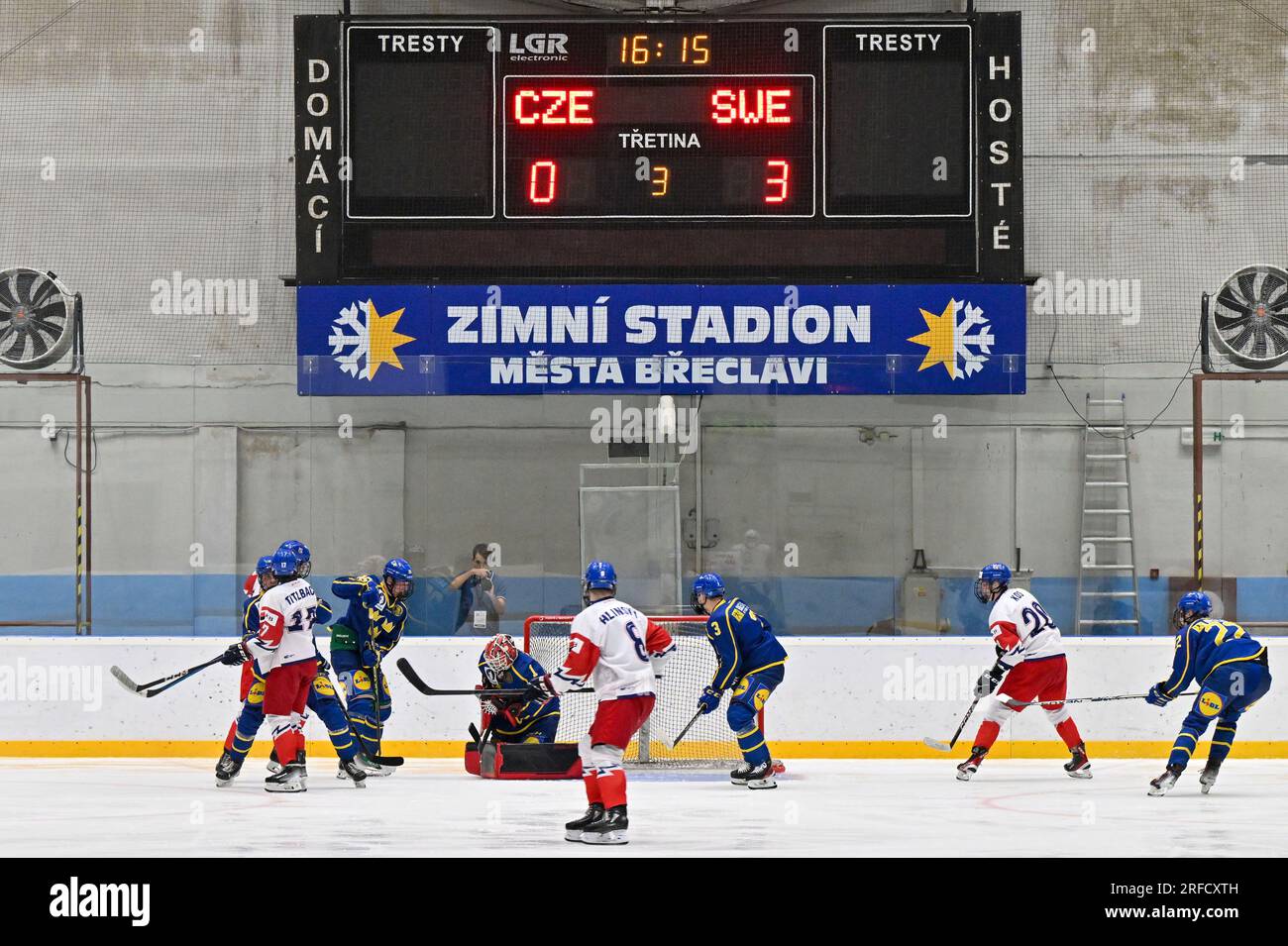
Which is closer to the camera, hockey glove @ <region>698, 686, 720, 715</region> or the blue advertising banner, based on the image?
hockey glove @ <region>698, 686, 720, 715</region>

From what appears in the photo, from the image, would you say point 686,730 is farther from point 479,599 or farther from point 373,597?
point 479,599

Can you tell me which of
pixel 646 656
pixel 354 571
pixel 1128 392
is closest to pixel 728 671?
pixel 646 656

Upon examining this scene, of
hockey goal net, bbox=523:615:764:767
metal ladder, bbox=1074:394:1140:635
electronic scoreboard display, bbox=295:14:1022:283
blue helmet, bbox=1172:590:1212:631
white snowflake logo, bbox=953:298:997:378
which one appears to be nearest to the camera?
blue helmet, bbox=1172:590:1212:631

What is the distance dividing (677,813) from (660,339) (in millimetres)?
4656

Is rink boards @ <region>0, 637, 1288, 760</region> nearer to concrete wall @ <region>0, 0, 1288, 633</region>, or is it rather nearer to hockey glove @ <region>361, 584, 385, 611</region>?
hockey glove @ <region>361, 584, 385, 611</region>

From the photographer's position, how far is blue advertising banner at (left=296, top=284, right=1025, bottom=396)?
11.5 m

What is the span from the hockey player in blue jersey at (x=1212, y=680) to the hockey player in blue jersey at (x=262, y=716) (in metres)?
3.77

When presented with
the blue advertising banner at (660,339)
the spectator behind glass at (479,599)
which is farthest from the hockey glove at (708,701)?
the blue advertising banner at (660,339)

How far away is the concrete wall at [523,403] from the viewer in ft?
44.2

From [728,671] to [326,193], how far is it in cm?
436

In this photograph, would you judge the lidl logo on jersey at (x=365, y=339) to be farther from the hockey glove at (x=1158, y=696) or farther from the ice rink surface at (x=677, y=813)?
the hockey glove at (x=1158, y=696)

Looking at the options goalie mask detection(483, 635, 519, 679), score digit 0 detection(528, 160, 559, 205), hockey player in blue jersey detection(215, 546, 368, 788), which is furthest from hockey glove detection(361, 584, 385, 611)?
score digit 0 detection(528, 160, 559, 205)

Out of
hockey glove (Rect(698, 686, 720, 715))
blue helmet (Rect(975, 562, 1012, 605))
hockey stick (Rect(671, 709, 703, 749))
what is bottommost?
hockey stick (Rect(671, 709, 703, 749))
